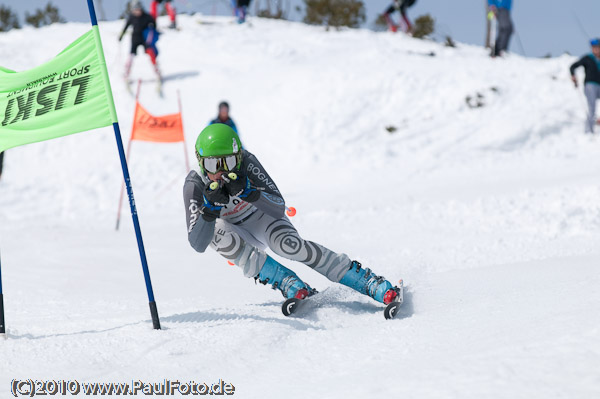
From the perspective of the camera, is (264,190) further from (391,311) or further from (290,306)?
(391,311)

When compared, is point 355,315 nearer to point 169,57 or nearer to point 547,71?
point 547,71

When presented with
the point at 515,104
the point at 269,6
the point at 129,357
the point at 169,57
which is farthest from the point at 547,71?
the point at 269,6

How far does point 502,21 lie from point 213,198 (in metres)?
12.4

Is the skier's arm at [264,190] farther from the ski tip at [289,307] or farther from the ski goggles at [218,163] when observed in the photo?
the ski tip at [289,307]

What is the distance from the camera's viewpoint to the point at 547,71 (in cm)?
1331

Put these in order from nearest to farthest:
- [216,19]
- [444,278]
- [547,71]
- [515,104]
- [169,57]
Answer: [444,278], [515,104], [547,71], [169,57], [216,19]

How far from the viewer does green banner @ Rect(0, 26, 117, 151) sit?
3.38 metres

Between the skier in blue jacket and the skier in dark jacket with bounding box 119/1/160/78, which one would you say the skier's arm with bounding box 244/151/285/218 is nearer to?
the skier in dark jacket with bounding box 119/1/160/78

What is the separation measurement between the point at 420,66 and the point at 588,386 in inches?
505

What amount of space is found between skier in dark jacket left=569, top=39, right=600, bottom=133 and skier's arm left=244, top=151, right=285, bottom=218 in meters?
8.90

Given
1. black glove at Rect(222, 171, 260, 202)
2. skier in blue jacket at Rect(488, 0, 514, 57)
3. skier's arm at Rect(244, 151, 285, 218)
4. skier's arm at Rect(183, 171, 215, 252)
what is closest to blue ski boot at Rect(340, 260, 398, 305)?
skier's arm at Rect(244, 151, 285, 218)

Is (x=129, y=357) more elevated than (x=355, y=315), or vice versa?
(x=129, y=357)

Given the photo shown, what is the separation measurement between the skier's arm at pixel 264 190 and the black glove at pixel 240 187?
0.29ft

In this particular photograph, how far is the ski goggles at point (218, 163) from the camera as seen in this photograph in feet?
12.0
